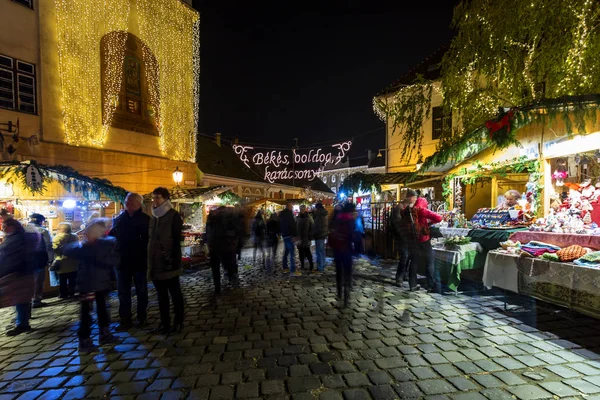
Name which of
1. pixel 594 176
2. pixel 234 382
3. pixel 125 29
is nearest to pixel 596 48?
pixel 594 176

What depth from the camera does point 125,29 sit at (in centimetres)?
1377

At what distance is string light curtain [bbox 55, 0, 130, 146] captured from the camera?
12023mm

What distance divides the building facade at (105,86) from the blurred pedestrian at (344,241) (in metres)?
10.0

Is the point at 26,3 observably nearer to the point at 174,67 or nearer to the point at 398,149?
the point at 174,67

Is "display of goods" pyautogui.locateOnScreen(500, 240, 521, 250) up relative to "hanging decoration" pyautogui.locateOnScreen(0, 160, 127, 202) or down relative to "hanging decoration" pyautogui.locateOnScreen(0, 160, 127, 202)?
down

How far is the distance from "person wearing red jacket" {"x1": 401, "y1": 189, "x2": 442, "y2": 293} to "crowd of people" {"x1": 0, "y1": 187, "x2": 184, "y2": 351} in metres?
4.53

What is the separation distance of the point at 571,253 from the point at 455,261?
1888 millimetres

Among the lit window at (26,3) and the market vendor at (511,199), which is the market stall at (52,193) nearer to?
the lit window at (26,3)

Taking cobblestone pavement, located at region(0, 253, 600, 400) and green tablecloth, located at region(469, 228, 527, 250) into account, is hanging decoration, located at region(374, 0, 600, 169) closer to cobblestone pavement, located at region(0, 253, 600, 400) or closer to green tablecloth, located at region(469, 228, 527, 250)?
green tablecloth, located at region(469, 228, 527, 250)

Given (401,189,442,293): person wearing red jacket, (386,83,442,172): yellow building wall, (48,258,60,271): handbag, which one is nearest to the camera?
(401,189,442,293): person wearing red jacket

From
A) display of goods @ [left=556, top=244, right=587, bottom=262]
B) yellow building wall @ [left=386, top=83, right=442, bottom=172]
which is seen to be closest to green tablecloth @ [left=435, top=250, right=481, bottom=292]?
display of goods @ [left=556, top=244, right=587, bottom=262]


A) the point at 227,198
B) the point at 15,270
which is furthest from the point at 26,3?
the point at 15,270

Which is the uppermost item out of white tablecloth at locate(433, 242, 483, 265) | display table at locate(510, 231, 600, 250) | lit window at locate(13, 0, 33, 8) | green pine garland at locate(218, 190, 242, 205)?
lit window at locate(13, 0, 33, 8)

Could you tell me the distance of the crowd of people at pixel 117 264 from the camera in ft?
14.0
